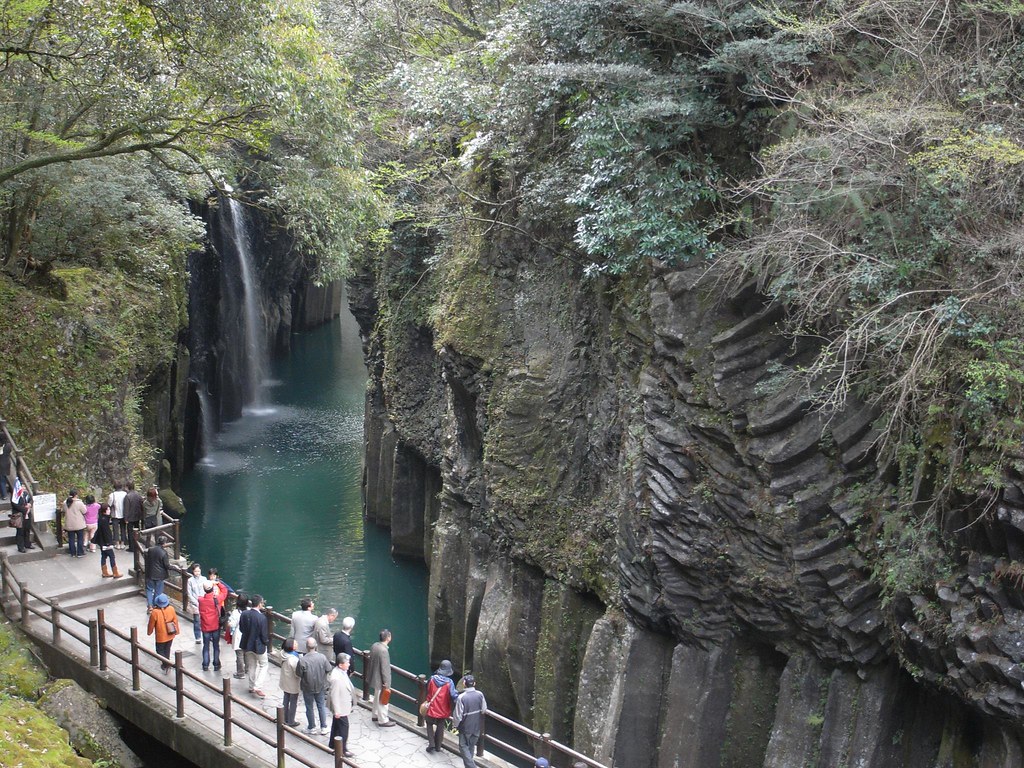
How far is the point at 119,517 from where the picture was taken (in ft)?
57.7

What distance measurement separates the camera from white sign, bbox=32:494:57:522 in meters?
16.5

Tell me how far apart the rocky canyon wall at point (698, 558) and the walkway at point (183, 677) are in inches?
157

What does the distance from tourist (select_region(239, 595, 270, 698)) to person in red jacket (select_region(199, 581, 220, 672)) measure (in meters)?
0.59

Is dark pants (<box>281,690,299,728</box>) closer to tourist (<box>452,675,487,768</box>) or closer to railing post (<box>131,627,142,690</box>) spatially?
tourist (<box>452,675,487,768</box>)

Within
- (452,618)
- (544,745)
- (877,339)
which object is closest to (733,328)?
(877,339)

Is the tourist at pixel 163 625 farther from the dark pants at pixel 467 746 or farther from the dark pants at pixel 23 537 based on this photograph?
the dark pants at pixel 467 746

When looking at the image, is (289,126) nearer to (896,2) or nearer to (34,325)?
(34,325)

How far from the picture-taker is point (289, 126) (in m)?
17.6

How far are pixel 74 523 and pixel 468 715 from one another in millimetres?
9186

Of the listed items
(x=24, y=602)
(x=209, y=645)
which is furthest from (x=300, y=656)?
(x=24, y=602)

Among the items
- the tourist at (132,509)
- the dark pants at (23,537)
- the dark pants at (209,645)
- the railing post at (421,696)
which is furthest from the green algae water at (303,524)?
the railing post at (421,696)

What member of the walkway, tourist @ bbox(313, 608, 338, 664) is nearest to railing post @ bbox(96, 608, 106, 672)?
the walkway

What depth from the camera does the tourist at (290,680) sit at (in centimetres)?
1259

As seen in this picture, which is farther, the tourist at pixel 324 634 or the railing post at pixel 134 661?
the railing post at pixel 134 661
